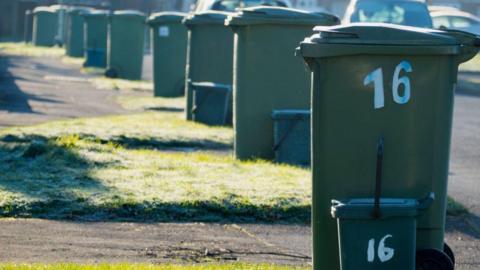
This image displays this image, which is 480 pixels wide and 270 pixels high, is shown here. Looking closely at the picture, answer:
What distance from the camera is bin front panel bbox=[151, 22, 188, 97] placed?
21.4 m

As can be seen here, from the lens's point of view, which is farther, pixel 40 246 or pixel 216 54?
pixel 216 54

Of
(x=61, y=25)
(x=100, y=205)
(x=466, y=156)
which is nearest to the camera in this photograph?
(x=100, y=205)

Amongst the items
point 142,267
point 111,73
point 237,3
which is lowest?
point 111,73

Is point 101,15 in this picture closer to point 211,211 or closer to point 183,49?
point 183,49

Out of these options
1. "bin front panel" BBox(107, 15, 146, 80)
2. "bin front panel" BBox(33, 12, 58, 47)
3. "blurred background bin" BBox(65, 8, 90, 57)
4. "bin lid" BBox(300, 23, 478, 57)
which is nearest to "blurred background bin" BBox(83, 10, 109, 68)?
"blurred background bin" BBox(65, 8, 90, 57)

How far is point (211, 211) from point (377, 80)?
316cm

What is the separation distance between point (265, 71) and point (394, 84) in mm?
5971

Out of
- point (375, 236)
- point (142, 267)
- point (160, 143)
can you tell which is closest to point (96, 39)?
point (160, 143)

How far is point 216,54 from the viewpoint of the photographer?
51.8 feet

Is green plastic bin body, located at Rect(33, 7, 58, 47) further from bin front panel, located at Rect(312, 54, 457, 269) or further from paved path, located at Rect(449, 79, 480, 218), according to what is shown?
bin front panel, located at Rect(312, 54, 457, 269)

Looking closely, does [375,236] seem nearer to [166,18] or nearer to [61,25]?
[166,18]

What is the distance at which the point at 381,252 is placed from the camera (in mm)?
6109

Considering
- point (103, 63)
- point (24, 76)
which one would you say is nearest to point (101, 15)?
point (103, 63)

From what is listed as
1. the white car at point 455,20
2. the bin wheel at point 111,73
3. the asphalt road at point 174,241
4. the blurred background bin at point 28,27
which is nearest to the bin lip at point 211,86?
the asphalt road at point 174,241
